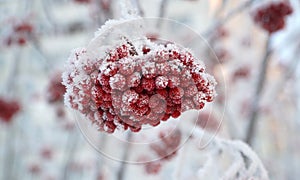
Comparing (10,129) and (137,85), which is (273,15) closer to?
(137,85)

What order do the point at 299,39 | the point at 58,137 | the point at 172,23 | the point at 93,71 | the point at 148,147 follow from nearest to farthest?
the point at 93,71, the point at 172,23, the point at 148,147, the point at 299,39, the point at 58,137

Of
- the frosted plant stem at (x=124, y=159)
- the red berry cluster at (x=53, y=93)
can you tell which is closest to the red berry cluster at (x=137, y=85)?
the frosted plant stem at (x=124, y=159)

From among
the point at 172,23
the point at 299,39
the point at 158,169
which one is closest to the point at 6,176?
the point at 158,169

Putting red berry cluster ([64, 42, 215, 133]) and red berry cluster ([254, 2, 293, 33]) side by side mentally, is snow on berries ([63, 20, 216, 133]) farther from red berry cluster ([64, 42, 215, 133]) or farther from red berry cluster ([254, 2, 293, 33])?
red berry cluster ([254, 2, 293, 33])

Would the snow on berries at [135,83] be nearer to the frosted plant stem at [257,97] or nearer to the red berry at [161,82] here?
the red berry at [161,82]

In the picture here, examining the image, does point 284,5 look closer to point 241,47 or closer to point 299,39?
point 299,39

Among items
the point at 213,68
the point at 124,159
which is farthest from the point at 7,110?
the point at 213,68
